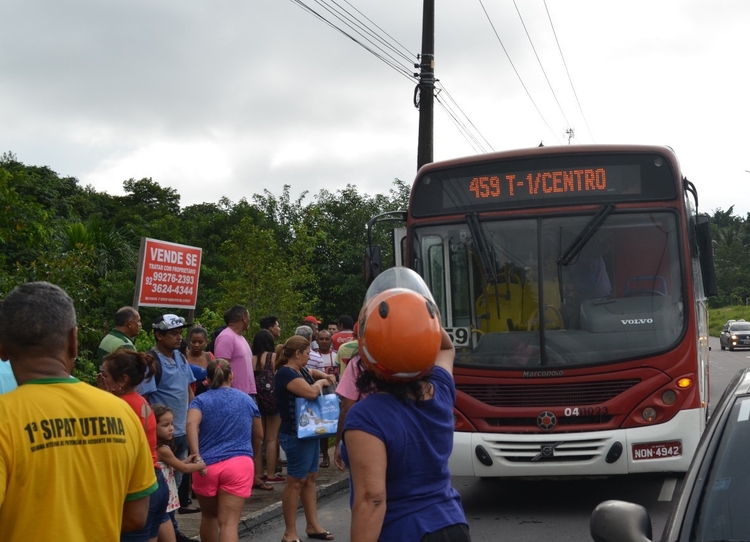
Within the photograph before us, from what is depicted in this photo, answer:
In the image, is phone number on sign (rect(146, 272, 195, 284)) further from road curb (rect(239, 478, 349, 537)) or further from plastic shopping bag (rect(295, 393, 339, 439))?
plastic shopping bag (rect(295, 393, 339, 439))

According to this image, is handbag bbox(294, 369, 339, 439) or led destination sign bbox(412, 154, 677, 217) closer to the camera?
handbag bbox(294, 369, 339, 439)

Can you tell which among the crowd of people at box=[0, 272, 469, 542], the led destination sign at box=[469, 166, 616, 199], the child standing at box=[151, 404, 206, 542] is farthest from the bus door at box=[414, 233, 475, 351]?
the crowd of people at box=[0, 272, 469, 542]

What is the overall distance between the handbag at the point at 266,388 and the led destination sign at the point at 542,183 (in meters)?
2.72

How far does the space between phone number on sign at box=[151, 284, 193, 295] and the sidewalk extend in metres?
3.08

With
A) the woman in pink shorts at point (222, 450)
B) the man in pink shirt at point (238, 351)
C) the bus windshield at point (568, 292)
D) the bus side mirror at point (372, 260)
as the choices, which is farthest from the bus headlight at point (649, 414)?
the man in pink shirt at point (238, 351)

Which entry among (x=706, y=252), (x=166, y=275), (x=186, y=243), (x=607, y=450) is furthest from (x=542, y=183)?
(x=186, y=243)

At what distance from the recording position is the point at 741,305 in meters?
100

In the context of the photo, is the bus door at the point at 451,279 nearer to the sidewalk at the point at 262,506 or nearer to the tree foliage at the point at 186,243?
the sidewalk at the point at 262,506

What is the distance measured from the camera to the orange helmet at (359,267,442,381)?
293cm

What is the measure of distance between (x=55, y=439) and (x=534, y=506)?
740 centimetres

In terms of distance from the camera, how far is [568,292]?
8.76 metres

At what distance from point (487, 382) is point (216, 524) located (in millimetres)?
2962

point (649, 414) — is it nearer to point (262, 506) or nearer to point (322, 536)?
point (322, 536)

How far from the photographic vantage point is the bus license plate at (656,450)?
8.37m
